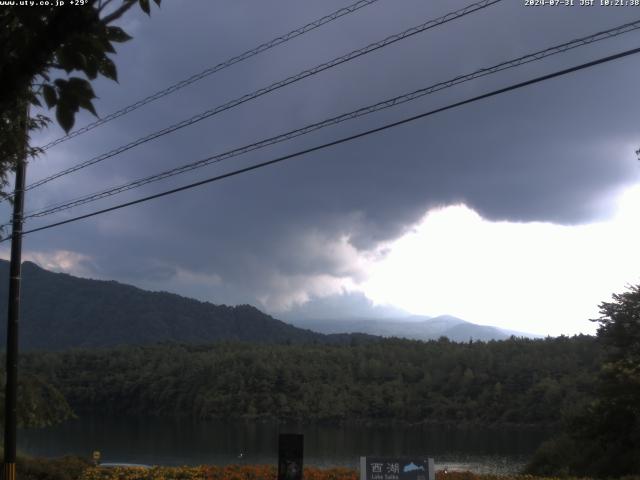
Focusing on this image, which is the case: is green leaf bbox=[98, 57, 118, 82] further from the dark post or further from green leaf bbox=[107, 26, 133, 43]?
the dark post

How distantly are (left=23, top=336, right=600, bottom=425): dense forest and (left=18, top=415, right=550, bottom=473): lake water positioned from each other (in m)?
4.99

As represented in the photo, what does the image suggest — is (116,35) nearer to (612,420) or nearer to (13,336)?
(13,336)

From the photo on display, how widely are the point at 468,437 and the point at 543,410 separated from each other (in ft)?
38.2

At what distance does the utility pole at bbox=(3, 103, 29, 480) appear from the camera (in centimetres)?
1409

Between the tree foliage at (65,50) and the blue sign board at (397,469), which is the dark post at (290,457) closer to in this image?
the blue sign board at (397,469)

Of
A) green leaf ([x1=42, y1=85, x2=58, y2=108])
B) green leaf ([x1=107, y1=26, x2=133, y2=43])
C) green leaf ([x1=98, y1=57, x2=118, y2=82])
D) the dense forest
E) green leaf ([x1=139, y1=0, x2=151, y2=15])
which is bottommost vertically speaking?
the dense forest

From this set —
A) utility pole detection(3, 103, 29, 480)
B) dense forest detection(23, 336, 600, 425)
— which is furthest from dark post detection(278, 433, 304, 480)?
dense forest detection(23, 336, 600, 425)

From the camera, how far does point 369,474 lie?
1064cm

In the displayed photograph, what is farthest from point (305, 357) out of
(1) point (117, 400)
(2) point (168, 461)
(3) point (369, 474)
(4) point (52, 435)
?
(3) point (369, 474)

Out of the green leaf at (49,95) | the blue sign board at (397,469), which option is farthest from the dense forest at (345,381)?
the green leaf at (49,95)

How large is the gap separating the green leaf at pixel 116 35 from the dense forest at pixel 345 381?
82.8m

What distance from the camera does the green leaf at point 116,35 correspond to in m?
3.08

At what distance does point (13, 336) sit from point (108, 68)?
42.6 ft

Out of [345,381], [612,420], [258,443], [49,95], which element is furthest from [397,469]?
[345,381]
